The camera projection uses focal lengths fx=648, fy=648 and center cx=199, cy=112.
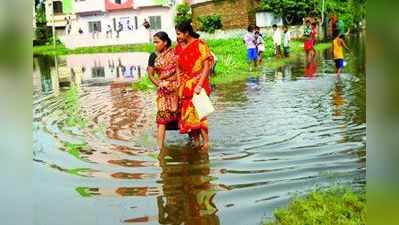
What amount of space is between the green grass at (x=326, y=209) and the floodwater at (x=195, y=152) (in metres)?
0.12

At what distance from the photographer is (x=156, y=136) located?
254 inches

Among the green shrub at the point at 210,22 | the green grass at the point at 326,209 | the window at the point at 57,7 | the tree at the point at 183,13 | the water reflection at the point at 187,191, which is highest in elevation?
the window at the point at 57,7

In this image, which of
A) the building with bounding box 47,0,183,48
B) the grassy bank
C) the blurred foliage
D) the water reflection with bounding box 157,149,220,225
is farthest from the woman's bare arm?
the blurred foliage

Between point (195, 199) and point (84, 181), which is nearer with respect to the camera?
point (195, 199)

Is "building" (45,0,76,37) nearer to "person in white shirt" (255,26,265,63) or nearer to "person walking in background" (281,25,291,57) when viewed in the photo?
"person in white shirt" (255,26,265,63)

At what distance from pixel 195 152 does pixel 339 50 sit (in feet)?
6.06

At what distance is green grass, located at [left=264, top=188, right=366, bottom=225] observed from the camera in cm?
381

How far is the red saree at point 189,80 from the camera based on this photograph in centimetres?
557

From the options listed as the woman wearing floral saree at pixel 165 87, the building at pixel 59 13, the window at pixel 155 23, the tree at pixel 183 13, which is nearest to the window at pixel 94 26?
the building at pixel 59 13

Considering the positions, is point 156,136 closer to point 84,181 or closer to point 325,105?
point 84,181

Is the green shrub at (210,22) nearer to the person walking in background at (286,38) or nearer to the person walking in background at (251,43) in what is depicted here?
the person walking in background at (251,43)

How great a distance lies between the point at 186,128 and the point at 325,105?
1.34 m

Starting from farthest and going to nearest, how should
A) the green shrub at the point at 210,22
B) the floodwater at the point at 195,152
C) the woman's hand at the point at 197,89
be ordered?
the woman's hand at the point at 197,89, the green shrub at the point at 210,22, the floodwater at the point at 195,152
